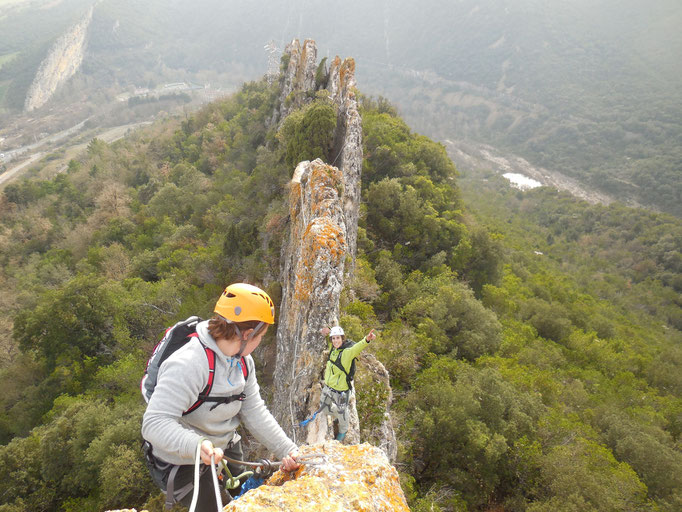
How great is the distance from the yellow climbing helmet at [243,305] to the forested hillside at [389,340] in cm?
824

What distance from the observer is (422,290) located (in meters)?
23.1

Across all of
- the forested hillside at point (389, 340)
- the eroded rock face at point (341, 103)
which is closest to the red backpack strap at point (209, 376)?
the forested hillside at point (389, 340)

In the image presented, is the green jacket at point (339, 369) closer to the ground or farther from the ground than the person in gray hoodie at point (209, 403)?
closer to the ground

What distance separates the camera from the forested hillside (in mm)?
14898

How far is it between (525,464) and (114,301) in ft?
99.1

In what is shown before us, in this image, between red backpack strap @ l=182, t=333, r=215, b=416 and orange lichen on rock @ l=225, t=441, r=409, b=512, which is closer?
orange lichen on rock @ l=225, t=441, r=409, b=512

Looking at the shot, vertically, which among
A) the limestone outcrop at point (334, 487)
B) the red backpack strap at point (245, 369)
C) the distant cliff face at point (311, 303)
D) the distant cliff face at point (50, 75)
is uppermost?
the red backpack strap at point (245, 369)

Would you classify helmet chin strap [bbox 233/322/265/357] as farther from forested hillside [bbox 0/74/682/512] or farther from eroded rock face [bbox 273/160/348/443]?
forested hillside [bbox 0/74/682/512]

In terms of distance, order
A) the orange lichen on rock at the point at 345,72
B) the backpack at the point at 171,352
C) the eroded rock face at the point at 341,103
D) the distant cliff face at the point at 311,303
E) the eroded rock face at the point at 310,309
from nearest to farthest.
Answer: the backpack at the point at 171,352 → the distant cliff face at the point at 311,303 → the eroded rock face at the point at 310,309 → the eroded rock face at the point at 341,103 → the orange lichen on rock at the point at 345,72

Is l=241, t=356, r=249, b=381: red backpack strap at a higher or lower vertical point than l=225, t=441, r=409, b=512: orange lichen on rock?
higher

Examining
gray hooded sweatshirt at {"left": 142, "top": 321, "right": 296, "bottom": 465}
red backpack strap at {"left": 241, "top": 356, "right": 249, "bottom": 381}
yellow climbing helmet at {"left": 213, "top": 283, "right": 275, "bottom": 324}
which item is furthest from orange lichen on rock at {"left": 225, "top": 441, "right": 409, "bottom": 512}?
yellow climbing helmet at {"left": 213, "top": 283, "right": 275, "bottom": 324}

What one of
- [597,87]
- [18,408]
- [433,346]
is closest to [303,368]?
[433,346]

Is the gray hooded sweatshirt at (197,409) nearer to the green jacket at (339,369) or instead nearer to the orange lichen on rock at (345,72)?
the green jacket at (339,369)

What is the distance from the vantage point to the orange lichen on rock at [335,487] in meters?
3.35
